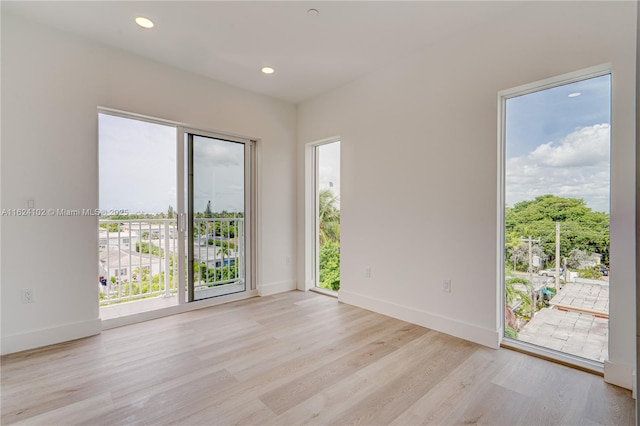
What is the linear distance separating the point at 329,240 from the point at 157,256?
2.28 meters

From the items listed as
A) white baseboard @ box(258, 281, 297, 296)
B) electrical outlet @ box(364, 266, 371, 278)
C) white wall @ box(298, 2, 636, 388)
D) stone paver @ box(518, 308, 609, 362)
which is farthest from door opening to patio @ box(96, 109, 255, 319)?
stone paver @ box(518, 308, 609, 362)

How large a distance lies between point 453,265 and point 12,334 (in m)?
3.61

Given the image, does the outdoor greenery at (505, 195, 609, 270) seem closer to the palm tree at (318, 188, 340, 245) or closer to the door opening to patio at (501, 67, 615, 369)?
the door opening to patio at (501, 67, 615, 369)

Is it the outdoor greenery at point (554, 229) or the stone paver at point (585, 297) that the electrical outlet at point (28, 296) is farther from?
the stone paver at point (585, 297)

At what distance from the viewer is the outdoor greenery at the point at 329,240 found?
399cm

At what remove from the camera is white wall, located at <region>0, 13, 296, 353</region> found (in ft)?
7.59

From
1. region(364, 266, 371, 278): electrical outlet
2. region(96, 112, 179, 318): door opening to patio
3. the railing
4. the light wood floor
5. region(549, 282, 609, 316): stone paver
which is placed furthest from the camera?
the railing

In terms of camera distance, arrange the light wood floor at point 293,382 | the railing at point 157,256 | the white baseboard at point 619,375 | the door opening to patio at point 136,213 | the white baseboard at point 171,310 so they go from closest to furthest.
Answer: the light wood floor at point 293,382, the white baseboard at point 619,375, the white baseboard at point 171,310, the door opening to patio at point 136,213, the railing at point 157,256

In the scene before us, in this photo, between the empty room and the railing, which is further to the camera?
the railing

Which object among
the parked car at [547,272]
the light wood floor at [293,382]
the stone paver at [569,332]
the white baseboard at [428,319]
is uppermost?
the parked car at [547,272]

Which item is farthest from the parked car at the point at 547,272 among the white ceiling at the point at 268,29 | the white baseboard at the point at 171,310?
the white baseboard at the point at 171,310

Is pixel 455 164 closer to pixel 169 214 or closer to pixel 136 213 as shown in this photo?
pixel 169 214

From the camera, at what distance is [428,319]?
9.23 ft

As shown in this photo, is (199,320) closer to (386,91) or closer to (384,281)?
(384,281)
